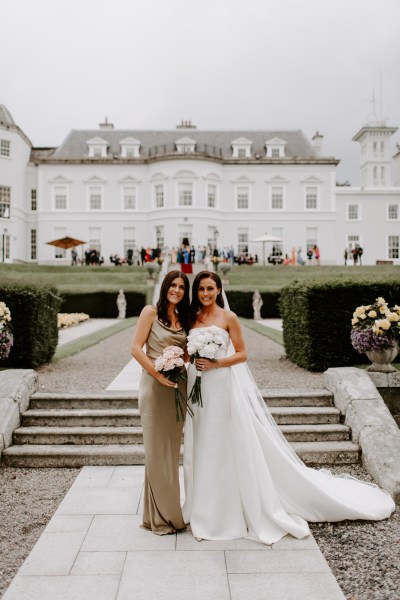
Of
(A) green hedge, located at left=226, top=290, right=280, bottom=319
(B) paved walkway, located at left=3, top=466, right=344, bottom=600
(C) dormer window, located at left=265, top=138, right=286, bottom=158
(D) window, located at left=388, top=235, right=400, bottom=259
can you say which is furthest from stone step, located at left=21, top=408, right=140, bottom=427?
(D) window, located at left=388, top=235, right=400, bottom=259

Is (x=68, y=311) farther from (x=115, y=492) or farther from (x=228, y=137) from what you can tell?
(x=228, y=137)

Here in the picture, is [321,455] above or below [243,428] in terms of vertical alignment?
below

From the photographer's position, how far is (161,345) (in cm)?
433

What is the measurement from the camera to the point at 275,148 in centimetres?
4984

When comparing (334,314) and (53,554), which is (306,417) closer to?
(334,314)

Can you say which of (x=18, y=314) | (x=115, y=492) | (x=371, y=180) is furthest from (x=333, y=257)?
(x=115, y=492)

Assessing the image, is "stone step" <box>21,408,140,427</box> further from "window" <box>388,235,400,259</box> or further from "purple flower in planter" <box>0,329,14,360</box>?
"window" <box>388,235,400,259</box>

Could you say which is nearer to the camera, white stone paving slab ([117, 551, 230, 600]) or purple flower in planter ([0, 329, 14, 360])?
white stone paving slab ([117, 551, 230, 600])

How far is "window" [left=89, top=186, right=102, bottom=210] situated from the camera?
48.6m

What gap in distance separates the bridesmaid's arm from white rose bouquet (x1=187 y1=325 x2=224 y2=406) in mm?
210

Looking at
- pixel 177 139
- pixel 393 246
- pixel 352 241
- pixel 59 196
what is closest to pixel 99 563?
pixel 59 196

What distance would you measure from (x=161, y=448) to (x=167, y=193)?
145 feet

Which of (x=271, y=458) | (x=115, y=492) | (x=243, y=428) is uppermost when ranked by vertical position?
(x=243, y=428)

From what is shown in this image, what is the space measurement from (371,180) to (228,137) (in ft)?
92.9
